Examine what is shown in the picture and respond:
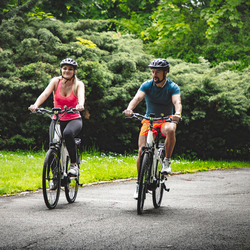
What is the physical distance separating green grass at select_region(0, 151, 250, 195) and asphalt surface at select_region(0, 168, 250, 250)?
1.95ft

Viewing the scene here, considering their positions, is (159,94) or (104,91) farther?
(104,91)

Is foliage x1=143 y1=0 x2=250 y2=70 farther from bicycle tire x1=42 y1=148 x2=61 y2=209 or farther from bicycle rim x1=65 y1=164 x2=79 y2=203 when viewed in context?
bicycle tire x1=42 y1=148 x2=61 y2=209

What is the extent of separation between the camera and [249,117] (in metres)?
12.0

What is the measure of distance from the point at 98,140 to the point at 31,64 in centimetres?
377

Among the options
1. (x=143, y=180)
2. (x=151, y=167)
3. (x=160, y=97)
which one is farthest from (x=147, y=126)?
(x=143, y=180)

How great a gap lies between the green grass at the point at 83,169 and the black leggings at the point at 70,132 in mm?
1672

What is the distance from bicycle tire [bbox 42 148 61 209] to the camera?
16.6 ft

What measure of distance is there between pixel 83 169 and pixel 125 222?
452 centimetres

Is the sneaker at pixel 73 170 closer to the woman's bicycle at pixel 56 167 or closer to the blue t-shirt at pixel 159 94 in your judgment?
the woman's bicycle at pixel 56 167

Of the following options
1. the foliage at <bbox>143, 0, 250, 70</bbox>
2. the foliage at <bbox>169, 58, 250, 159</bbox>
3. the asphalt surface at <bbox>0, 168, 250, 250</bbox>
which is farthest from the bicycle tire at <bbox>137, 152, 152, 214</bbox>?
the foliage at <bbox>143, 0, 250, 70</bbox>

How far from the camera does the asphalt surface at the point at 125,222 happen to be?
3635 millimetres

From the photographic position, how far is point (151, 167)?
516 centimetres

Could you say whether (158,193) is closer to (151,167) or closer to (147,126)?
(151,167)

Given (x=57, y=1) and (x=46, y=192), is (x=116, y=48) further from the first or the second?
(x=46, y=192)
